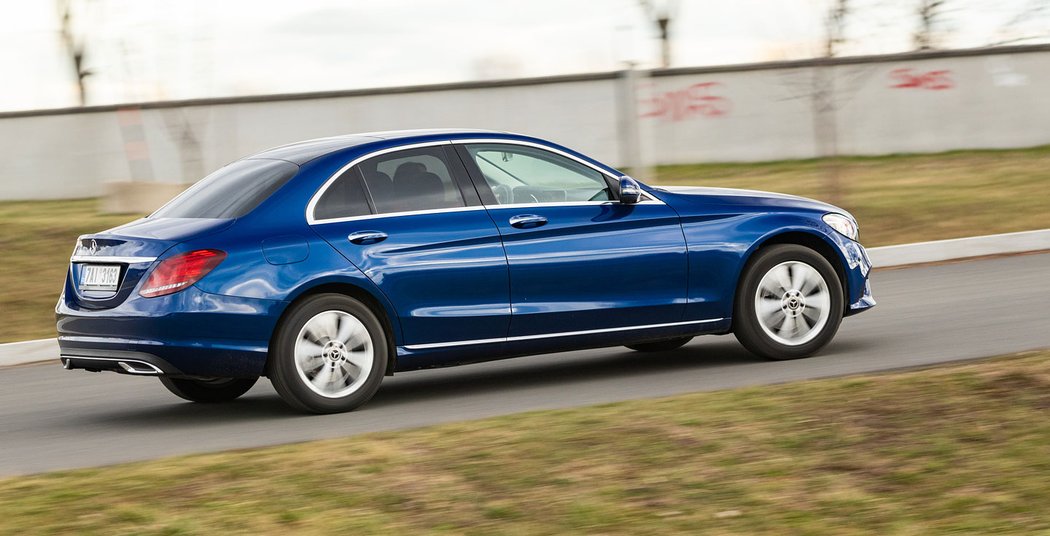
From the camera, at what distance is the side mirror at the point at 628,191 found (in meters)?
8.99

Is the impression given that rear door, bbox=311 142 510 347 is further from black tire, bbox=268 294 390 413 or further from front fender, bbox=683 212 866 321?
front fender, bbox=683 212 866 321

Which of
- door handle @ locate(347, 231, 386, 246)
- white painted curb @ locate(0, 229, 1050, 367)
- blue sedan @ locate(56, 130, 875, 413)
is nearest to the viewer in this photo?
blue sedan @ locate(56, 130, 875, 413)

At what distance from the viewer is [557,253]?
348 inches

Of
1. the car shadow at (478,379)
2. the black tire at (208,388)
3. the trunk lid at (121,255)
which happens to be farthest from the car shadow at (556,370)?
the trunk lid at (121,255)

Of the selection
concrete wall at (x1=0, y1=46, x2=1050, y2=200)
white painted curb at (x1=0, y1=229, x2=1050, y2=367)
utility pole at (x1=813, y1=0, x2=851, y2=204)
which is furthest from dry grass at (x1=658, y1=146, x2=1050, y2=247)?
white painted curb at (x1=0, y1=229, x2=1050, y2=367)

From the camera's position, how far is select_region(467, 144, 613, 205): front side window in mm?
8898

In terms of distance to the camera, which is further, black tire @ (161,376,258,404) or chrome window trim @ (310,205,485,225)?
black tire @ (161,376,258,404)

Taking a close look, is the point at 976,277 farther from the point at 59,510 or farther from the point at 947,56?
the point at 947,56

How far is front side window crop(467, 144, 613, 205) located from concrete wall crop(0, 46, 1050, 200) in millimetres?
21083

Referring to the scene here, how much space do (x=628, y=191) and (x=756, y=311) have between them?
1.22 meters

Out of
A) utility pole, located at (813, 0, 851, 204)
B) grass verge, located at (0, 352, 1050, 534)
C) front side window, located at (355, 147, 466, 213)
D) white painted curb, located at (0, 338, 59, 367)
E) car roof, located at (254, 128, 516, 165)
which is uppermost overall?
utility pole, located at (813, 0, 851, 204)

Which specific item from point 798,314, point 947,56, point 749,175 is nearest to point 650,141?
point 749,175

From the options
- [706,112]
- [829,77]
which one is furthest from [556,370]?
[706,112]

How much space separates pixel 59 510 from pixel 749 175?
2219 cm
